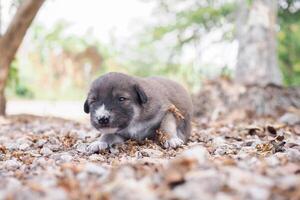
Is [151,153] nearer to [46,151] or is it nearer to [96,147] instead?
[96,147]

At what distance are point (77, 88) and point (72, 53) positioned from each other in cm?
145

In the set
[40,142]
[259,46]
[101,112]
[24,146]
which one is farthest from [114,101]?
[259,46]

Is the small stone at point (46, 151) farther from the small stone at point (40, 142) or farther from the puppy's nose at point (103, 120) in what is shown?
the puppy's nose at point (103, 120)

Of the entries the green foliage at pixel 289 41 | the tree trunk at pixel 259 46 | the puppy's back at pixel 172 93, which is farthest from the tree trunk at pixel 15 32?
the green foliage at pixel 289 41

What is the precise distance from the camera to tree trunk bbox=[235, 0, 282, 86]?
14.1m

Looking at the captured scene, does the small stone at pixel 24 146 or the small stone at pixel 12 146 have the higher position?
the small stone at pixel 24 146

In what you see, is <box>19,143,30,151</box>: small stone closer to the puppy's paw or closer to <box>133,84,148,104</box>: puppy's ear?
<box>133,84,148,104</box>: puppy's ear

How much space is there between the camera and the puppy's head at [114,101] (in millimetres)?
6391

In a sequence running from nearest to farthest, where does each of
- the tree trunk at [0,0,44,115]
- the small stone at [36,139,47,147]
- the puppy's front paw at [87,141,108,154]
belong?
1. the puppy's front paw at [87,141,108,154]
2. the small stone at [36,139,47,147]
3. the tree trunk at [0,0,44,115]

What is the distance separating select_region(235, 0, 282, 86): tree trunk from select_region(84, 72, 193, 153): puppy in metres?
6.99

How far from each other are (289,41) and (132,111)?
1796 centimetres

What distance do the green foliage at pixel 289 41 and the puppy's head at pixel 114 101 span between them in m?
15.1

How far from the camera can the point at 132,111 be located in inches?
262

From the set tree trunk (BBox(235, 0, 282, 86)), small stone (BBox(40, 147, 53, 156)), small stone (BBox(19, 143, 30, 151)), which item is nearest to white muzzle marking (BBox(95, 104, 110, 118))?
small stone (BBox(40, 147, 53, 156))
